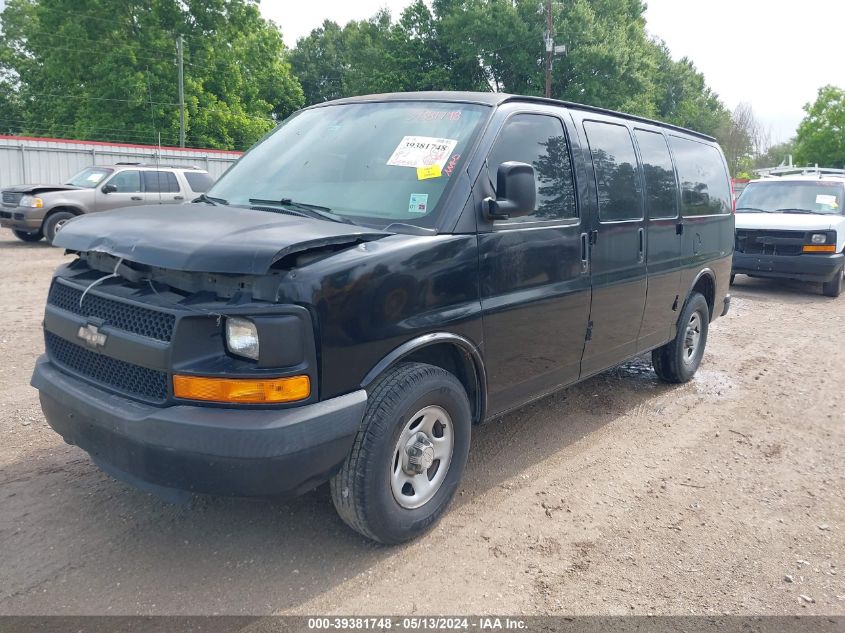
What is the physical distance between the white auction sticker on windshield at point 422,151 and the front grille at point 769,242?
30.6 feet

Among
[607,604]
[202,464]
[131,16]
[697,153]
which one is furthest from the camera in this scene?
[131,16]

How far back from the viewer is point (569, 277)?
4.16 meters

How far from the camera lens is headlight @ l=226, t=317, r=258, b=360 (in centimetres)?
269

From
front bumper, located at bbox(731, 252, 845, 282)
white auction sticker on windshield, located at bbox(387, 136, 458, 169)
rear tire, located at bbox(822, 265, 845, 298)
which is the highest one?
white auction sticker on windshield, located at bbox(387, 136, 458, 169)

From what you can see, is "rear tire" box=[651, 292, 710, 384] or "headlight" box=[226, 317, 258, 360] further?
"rear tire" box=[651, 292, 710, 384]

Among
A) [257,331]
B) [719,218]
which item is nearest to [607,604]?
[257,331]

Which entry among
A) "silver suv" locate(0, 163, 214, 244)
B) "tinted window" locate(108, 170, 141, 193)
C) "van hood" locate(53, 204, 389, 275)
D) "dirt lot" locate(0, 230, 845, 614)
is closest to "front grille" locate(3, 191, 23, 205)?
"silver suv" locate(0, 163, 214, 244)

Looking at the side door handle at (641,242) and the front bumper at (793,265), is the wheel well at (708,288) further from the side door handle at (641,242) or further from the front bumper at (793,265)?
the front bumper at (793,265)

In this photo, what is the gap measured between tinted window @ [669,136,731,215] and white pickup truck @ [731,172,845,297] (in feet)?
17.3

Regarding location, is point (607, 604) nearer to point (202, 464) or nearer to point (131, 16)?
point (202, 464)

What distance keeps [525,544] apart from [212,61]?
1663 inches

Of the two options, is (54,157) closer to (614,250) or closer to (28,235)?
(28,235)

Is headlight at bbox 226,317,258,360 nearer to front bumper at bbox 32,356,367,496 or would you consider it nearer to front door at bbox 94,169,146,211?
front bumper at bbox 32,356,367,496

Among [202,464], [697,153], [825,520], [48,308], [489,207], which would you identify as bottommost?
[825,520]
